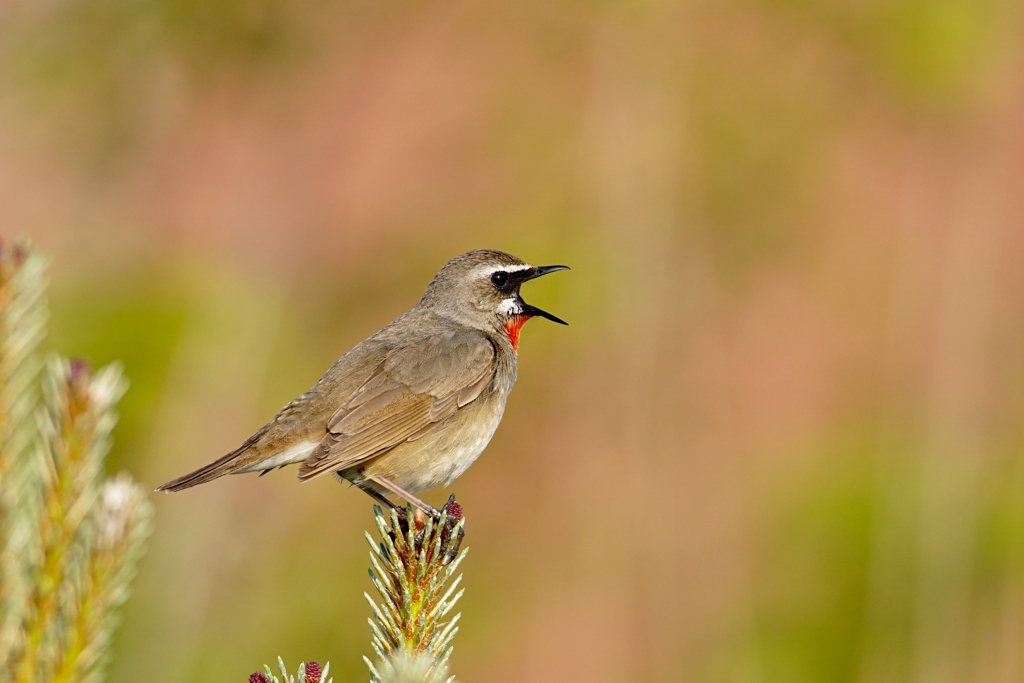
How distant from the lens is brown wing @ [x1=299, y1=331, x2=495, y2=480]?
450 centimetres

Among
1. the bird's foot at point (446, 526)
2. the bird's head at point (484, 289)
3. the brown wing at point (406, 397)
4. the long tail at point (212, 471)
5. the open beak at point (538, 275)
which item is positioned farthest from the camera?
the bird's head at point (484, 289)

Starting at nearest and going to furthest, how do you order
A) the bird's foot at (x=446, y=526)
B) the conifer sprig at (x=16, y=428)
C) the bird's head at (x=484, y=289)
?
1. the conifer sprig at (x=16, y=428)
2. the bird's foot at (x=446, y=526)
3. the bird's head at (x=484, y=289)

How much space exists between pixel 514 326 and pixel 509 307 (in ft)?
0.43

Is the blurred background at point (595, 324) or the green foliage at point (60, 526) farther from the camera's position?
the blurred background at point (595, 324)

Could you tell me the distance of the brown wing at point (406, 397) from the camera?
4.50 meters

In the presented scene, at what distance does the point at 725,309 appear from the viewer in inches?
456

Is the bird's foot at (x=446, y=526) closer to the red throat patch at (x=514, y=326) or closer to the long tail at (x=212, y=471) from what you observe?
the long tail at (x=212, y=471)

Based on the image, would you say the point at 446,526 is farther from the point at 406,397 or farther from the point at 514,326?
the point at 514,326

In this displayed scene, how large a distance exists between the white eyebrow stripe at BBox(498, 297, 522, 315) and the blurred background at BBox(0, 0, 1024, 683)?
2.43ft

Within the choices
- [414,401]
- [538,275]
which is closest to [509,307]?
[538,275]

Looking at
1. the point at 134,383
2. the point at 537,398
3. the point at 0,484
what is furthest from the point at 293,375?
the point at 0,484

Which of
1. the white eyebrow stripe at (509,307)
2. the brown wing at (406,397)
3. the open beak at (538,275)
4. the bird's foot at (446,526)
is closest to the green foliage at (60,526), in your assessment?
the bird's foot at (446,526)

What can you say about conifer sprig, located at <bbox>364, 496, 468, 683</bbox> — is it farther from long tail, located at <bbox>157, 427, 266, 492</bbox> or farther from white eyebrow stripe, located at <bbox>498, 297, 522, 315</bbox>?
white eyebrow stripe, located at <bbox>498, 297, 522, 315</bbox>

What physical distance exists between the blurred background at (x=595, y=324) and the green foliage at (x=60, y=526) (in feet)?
11.1
